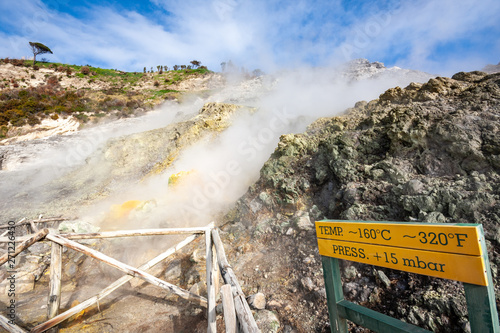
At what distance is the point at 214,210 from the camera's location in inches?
298

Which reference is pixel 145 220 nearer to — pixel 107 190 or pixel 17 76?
pixel 107 190

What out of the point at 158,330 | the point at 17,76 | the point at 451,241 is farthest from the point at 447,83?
the point at 17,76

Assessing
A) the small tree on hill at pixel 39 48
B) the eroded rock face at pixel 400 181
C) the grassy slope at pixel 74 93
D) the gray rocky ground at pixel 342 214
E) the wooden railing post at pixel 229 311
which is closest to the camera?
the wooden railing post at pixel 229 311

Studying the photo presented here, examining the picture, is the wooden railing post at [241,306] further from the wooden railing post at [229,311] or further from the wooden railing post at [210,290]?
the wooden railing post at [210,290]

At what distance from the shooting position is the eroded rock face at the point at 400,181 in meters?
2.81

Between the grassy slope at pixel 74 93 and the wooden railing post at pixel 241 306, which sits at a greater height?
the grassy slope at pixel 74 93

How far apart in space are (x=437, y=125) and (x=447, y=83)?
2.58 m

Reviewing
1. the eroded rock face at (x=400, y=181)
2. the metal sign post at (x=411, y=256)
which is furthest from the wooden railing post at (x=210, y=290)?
the metal sign post at (x=411, y=256)

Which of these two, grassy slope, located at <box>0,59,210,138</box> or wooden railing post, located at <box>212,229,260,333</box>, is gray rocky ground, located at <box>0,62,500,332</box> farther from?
grassy slope, located at <box>0,59,210,138</box>

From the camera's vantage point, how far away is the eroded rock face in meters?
2.81

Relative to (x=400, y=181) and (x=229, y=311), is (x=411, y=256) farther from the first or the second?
(x=400, y=181)

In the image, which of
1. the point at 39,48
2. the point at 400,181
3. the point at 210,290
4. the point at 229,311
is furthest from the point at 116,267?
the point at 39,48

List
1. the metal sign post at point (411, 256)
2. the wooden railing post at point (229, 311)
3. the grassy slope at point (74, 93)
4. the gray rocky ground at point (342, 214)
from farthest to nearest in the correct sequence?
the grassy slope at point (74, 93)
the gray rocky ground at point (342, 214)
the wooden railing post at point (229, 311)
the metal sign post at point (411, 256)

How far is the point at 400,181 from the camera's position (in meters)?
4.14
